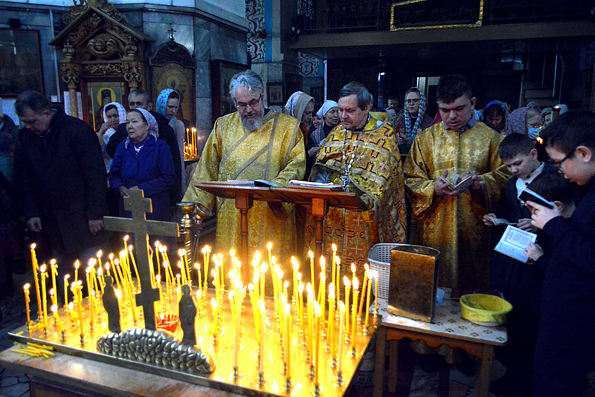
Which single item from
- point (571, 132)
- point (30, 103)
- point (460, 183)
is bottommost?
point (460, 183)

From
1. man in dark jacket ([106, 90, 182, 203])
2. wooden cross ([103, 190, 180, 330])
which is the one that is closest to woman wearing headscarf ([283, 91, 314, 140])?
man in dark jacket ([106, 90, 182, 203])

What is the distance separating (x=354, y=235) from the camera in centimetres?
297

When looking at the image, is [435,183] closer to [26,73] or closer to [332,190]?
[332,190]

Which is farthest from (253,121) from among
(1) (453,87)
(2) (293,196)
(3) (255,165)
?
(1) (453,87)

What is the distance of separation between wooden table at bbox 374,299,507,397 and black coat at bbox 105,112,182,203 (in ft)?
8.30

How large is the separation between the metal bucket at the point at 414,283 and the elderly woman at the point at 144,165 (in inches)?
85.7

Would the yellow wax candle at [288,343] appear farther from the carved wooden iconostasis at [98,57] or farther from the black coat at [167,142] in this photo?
the carved wooden iconostasis at [98,57]

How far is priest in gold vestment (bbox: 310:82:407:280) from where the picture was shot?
2.80 m

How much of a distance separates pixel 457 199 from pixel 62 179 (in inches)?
110

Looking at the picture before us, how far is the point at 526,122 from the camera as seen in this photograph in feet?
17.1

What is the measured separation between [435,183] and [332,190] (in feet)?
2.88

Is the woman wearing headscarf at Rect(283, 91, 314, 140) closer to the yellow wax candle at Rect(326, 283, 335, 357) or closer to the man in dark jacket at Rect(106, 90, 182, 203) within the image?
the man in dark jacket at Rect(106, 90, 182, 203)

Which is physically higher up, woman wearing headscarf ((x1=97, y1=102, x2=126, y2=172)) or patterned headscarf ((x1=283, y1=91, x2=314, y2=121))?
patterned headscarf ((x1=283, y1=91, x2=314, y2=121))

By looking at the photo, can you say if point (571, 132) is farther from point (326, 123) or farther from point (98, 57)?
point (98, 57)
